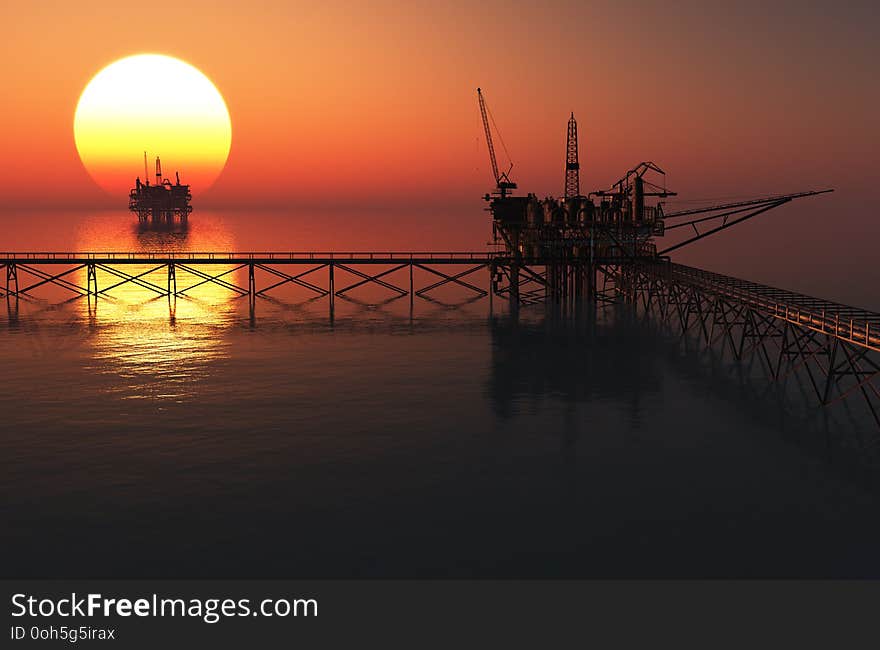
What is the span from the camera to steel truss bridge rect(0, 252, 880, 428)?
47.2 metres

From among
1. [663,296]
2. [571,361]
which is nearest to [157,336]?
[571,361]

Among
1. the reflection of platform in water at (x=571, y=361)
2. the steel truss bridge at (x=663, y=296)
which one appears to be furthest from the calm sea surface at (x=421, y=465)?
the steel truss bridge at (x=663, y=296)

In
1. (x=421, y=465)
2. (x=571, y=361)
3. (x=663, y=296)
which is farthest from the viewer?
(x=663, y=296)

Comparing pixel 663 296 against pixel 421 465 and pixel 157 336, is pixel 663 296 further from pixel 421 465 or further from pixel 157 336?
pixel 421 465

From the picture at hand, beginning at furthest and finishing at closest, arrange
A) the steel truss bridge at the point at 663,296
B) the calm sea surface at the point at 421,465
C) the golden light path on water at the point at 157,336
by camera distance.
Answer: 1. the golden light path on water at the point at 157,336
2. the steel truss bridge at the point at 663,296
3. the calm sea surface at the point at 421,465

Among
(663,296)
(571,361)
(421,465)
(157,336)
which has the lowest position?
(421,465)

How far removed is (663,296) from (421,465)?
169 feet

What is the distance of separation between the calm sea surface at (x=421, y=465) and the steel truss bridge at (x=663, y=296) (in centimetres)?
341

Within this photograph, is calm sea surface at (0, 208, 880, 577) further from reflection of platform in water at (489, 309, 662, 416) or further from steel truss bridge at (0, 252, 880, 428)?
steel truss bridge at (0, 252, 880, 428)

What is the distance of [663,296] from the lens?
81.6 m

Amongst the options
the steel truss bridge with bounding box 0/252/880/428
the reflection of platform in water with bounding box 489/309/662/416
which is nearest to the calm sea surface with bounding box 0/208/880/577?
the reflection of platform in water with bounding box 489/309/662/416

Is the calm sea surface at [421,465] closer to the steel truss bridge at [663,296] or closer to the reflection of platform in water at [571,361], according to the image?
the reflection of platform in water at [571,361]

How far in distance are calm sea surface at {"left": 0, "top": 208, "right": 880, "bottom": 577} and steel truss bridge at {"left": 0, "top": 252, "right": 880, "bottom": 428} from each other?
11.2ft

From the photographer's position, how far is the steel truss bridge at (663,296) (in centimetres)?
4725
